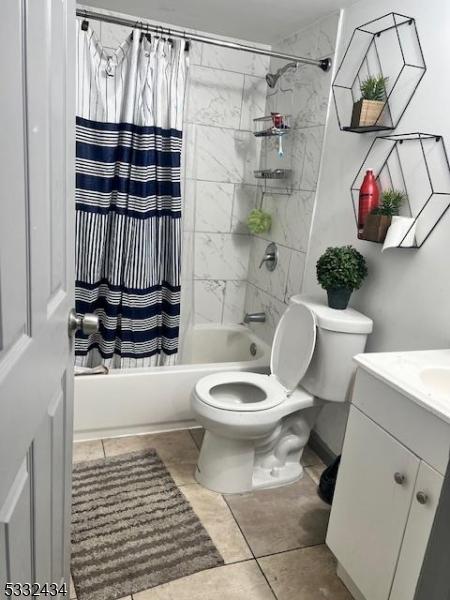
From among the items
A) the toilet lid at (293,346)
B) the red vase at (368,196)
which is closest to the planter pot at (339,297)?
the toilet lid at (293,346)

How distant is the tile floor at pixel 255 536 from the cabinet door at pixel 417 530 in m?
0.41

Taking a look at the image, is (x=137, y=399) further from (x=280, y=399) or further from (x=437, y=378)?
(x=437, y=378)

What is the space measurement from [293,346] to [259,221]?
969mm

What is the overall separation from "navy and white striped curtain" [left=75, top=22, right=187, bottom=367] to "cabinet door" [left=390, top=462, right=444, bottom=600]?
1.64 metres

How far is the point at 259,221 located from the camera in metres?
2.79

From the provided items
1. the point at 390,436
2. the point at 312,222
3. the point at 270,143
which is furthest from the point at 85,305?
the point at 390,436

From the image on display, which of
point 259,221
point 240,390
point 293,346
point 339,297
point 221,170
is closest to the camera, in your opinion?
point 339,297

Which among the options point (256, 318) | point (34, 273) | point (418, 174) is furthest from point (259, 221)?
point (34, 273)

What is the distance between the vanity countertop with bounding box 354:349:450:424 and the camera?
4.06ft

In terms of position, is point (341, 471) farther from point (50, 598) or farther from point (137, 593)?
point (50, 598)

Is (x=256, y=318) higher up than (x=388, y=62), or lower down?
lower down

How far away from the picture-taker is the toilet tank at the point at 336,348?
189 cm

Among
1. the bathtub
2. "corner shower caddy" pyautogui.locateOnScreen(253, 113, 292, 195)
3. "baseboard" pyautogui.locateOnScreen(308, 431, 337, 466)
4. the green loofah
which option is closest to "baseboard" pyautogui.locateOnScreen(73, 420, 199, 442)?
the bathtub

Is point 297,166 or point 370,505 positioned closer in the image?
point 370,505
